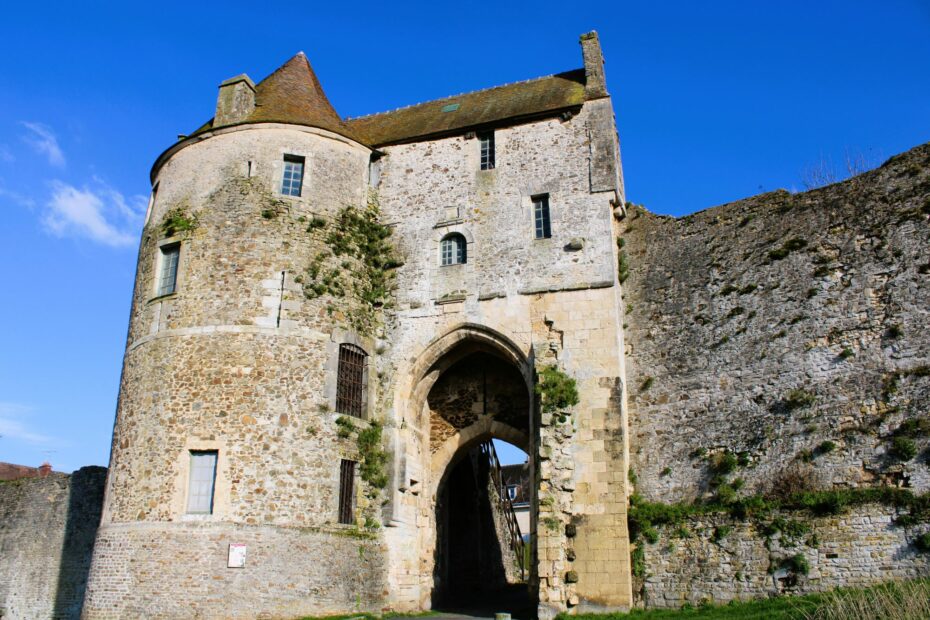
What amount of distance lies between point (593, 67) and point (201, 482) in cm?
1239

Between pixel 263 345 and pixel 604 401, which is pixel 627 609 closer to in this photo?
pixel 604 401

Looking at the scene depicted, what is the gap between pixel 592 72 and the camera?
18594mm

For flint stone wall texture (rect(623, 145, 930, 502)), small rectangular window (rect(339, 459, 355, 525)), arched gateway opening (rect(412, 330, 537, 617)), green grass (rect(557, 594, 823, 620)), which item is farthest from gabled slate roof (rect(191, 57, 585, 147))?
green grass (rect(557, 594, 823, 620))

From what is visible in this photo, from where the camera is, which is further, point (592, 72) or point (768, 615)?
point (592, 72)

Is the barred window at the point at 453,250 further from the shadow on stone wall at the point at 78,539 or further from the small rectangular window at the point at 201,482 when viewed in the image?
the shadow on stone wall at the point at 78,539

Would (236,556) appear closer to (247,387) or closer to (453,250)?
(247,387)

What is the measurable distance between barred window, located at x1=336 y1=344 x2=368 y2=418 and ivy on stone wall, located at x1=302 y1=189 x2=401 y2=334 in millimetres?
582

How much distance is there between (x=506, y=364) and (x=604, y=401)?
11.1ft

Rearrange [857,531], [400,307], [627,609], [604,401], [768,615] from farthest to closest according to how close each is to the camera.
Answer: [400,307] → [604,401] → [627,609] → [857,531] → [768,615]

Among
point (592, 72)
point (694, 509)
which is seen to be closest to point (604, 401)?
point (694, 509)

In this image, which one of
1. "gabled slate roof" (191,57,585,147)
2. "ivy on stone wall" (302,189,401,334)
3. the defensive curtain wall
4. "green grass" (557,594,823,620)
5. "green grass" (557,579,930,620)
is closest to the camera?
"green grass" (557,579,930,620)

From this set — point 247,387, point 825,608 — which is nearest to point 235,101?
point 247,387

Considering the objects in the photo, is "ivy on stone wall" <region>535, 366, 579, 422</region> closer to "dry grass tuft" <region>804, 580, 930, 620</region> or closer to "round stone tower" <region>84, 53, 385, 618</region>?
"round stone tower" <region>84, 53, 385, 618</region>

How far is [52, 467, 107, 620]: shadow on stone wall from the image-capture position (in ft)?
64.3
